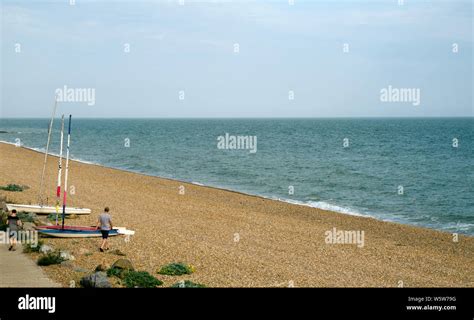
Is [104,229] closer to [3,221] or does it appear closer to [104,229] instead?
[104,229]

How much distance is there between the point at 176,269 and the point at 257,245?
5904 mm

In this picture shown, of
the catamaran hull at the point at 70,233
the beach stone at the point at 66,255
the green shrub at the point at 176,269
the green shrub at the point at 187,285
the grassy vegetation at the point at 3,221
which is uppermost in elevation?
the grassy vegetation at the point at 3,221

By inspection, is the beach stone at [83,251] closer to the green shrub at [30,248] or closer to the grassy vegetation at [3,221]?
the green shrub at [30,248]

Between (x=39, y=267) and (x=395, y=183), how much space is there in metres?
Result: 36.1

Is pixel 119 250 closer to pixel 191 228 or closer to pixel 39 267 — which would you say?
pixel 39 267

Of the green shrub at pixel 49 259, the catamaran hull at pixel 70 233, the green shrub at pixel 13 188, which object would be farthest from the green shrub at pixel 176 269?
the green shrub at pixel 13 188

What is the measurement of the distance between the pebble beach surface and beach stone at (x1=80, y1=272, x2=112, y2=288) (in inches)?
28.3

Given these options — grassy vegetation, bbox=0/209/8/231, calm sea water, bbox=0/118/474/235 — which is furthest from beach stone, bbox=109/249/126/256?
calm sea water, bbox=0/118/474/235

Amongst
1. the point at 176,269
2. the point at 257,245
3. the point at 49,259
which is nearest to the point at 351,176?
the point at 257,245

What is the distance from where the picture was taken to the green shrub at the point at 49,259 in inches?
632

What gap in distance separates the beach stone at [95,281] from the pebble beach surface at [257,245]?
719 millimetres

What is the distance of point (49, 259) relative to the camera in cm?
1611
